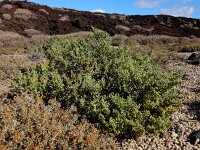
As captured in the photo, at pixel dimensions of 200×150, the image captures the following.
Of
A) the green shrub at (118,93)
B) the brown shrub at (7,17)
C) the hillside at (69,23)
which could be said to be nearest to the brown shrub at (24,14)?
the hillside at (69,23)

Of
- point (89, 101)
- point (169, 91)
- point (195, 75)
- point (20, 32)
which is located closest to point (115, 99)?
point (89, 101)

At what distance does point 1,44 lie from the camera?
122 feet

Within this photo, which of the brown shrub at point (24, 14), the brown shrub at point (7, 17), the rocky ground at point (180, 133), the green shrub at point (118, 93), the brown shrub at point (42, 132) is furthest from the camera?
the brown shrub at point (24, 14)

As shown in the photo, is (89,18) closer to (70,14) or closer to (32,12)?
(70,14)

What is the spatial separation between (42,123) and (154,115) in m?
3.08

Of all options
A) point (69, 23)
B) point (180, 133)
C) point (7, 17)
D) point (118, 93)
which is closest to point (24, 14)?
point (7, 17)

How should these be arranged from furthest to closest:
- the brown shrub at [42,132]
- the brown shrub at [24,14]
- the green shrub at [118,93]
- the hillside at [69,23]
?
the brown shrub at [24,14]
the hillside at [69,23]
the green shrub at [118,93]
the brown shrub at [42,132]

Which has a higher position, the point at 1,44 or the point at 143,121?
the point at 143,121

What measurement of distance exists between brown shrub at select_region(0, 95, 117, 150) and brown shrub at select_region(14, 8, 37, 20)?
41050 mm

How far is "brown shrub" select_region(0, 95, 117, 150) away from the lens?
7.46 metres

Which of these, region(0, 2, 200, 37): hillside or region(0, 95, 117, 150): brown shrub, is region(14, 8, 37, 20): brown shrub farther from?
region(0, 95, 117, 150): brown shrub

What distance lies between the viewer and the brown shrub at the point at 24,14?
160 feet

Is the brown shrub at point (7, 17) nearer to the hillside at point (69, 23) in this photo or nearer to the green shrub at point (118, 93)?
the hillside at point (69, 23)

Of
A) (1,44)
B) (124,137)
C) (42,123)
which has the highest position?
(42,123)
